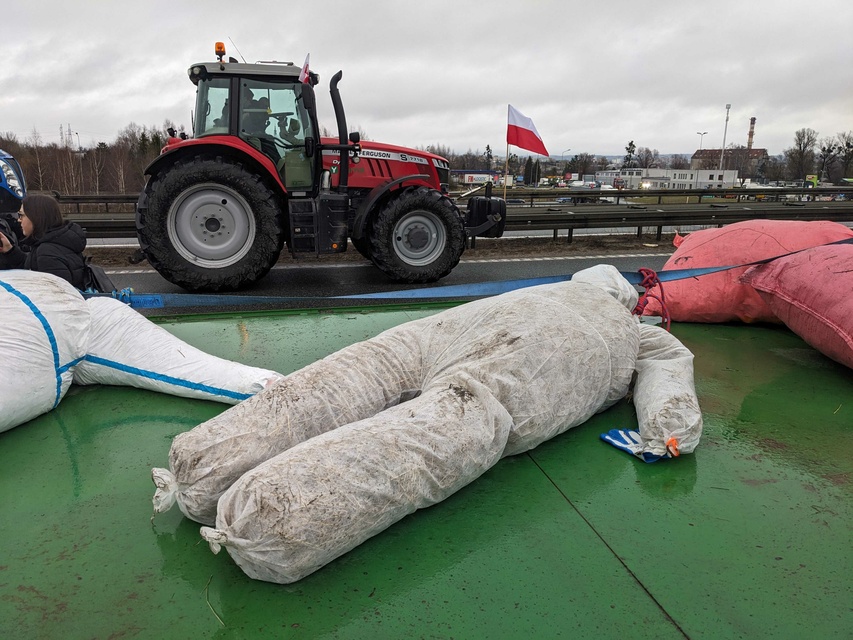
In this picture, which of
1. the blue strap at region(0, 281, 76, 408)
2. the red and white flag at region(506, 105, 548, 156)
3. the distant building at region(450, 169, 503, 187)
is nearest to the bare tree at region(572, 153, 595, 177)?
the distant building at region(450, 169, 503, 187)

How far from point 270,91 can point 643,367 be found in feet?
17.9

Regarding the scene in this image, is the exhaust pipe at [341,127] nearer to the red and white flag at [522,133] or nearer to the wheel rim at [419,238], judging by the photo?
the wheel rim at [419,238]

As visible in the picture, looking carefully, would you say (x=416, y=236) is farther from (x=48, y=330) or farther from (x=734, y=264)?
(x=48, y=330)

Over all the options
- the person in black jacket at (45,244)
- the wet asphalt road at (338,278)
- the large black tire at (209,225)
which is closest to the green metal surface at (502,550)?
the person in black jacket at (45,244)

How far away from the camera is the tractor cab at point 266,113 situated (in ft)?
21.3

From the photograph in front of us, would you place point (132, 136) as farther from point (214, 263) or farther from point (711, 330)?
point (711, 330)

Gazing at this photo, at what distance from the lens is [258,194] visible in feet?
20.9

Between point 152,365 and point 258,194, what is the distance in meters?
3.87

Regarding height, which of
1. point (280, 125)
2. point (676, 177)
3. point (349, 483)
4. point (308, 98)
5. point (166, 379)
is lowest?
point (166, 379)

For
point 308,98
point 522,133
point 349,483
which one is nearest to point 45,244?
point 349,483

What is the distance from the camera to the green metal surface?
59.9 inches

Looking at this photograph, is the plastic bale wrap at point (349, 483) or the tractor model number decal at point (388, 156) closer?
the plastic bale wrap at point (349, 483)

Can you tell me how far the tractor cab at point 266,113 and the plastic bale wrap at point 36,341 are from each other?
415 cm

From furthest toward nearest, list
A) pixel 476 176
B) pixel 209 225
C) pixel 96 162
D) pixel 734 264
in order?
pixel 96 162
pixel 476 176
pixel 209 225
pixel 734 264
